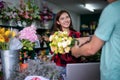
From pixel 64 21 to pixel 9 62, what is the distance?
4.11 feet

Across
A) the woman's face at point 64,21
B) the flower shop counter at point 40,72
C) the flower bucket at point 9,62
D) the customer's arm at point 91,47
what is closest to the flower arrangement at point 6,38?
the flower bucket at point 9,62

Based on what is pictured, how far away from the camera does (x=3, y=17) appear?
5035 mm

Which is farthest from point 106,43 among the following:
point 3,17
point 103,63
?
point 3,17

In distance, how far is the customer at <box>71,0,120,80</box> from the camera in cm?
120

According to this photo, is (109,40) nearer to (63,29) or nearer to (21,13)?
(63,29)

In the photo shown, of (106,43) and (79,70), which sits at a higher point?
(106,43)

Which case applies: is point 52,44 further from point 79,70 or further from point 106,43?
point 106,43

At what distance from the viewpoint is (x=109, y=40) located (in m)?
1.26

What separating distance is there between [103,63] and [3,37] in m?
0.69

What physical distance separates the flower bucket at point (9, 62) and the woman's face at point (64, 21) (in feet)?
3.74

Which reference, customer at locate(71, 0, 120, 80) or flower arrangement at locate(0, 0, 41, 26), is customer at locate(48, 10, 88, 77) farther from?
flower arrangement at locate(0, 0, 41, 26)

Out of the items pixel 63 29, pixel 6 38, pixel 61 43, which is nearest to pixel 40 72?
pixel 61 43

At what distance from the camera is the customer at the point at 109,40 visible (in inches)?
47.2

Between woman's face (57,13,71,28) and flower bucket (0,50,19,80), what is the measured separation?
1.14m
